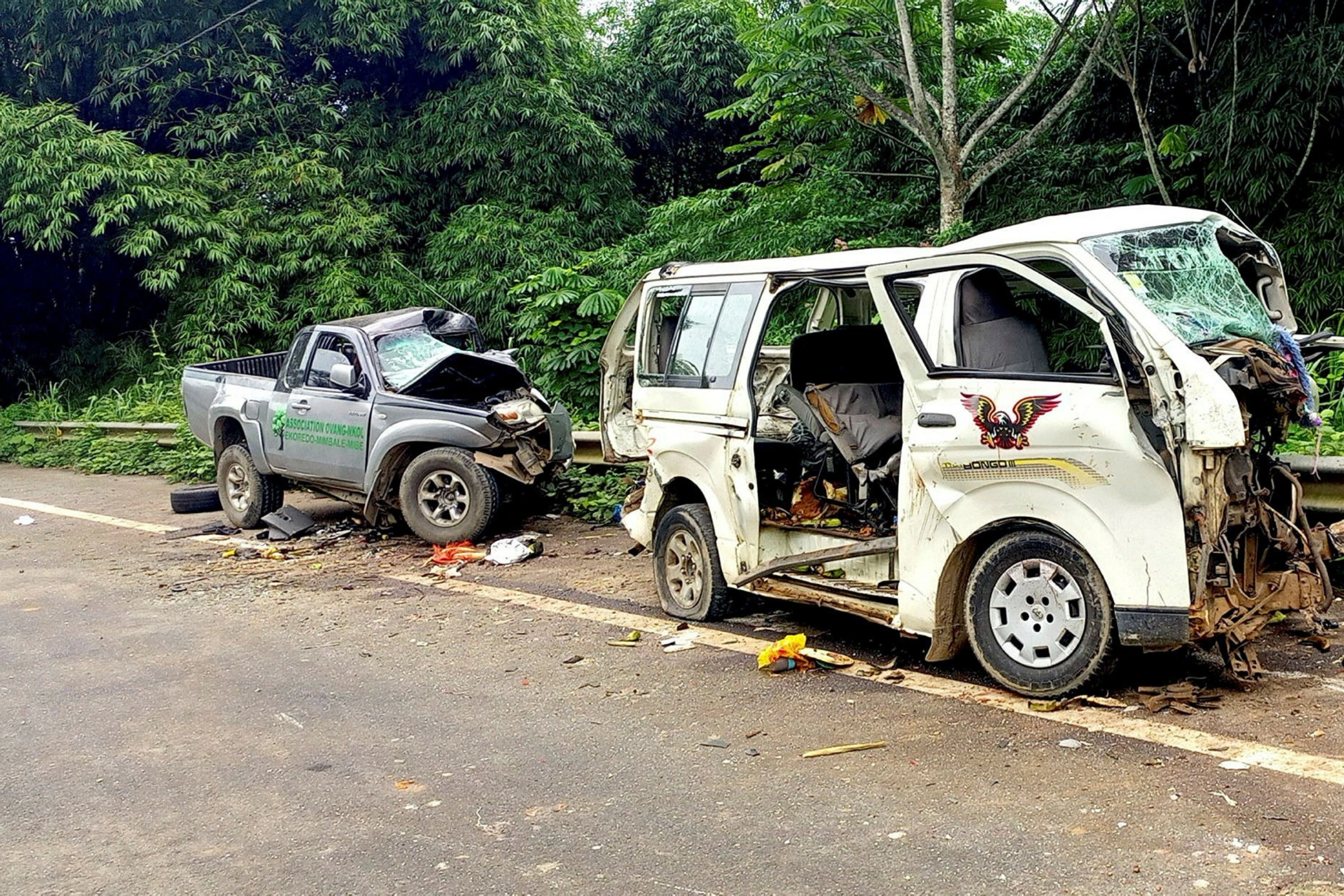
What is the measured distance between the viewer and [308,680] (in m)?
6.54

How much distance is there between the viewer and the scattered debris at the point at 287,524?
36.8 feet

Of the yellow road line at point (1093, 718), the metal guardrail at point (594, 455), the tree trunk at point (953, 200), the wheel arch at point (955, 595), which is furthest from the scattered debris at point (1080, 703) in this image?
the tree trunk at point (953, 200)

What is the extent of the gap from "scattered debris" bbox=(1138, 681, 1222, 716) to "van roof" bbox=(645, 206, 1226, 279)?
195cm

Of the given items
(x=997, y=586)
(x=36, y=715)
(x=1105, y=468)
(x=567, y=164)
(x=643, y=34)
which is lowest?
(x=36, y=715)

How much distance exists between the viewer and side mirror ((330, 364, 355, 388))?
34.8 ft

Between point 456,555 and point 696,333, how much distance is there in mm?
3455

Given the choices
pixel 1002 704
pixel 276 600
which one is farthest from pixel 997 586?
pixel 276 600

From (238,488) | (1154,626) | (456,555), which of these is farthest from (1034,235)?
(238,488)

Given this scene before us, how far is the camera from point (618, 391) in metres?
8.57

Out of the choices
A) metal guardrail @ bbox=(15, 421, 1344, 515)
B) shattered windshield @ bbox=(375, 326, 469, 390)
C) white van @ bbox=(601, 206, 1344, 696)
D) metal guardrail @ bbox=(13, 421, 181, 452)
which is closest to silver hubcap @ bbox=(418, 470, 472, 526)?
shattered windshield @ bbox=(375, 326, 469, 390)

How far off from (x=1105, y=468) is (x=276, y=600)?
5844 millimetres

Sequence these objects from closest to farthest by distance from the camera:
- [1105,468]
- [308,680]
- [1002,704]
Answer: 1. [1105,468]
2. [1002,704]
3. [308,680]

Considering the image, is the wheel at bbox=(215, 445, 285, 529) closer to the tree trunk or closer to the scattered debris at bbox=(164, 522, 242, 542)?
the scattered debris at bbox=(164, 522, 242, 542)

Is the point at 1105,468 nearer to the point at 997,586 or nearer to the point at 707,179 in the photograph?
the point at 997,586
